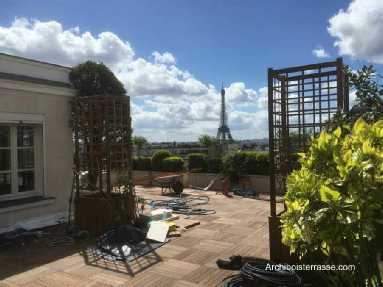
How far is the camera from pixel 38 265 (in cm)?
480

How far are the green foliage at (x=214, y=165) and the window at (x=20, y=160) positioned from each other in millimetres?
7745

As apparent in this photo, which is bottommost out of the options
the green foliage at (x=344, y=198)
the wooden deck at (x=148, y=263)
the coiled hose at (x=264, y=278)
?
the wooden deck at (x=148, y=263)

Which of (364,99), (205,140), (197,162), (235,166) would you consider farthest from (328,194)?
(205,140)

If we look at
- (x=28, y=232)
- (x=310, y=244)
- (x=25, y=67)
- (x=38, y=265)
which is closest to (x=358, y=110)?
(x=310, y=244)

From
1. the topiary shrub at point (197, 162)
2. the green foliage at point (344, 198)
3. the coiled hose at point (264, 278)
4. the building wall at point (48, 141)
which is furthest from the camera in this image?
the topiary shrub at point (197, 162)

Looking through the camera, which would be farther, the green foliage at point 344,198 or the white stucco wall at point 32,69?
the white stucco wall at point 32,69

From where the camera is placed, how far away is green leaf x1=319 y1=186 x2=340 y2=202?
220cm

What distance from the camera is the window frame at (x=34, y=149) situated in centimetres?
669

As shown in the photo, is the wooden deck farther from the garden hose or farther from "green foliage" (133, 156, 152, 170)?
"green foliage" (133, 156, 152, 170)

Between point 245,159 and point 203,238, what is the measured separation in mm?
6827

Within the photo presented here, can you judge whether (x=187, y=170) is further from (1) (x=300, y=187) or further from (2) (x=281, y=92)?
(1) (x=300, y=187)

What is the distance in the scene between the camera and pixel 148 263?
15.9 ft

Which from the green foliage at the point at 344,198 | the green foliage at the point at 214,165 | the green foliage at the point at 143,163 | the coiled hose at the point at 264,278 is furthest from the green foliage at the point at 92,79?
the green foliage at the point at 143,163

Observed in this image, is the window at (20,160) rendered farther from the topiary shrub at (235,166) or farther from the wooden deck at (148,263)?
the topiary shrub at (235,166)
